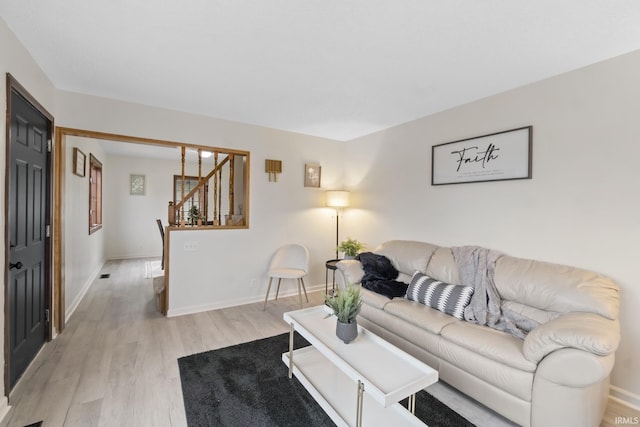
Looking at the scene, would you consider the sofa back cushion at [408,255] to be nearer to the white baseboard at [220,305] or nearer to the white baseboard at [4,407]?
the white baseboard at [220,305]

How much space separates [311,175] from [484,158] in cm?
231

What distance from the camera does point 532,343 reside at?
5.65ft

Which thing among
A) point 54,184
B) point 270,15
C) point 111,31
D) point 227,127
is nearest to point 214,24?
point 270,15

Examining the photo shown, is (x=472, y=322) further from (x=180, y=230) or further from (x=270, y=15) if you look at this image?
(x=180, y=230)

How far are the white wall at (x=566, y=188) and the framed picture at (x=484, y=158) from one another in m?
0.07

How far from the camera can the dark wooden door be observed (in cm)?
196

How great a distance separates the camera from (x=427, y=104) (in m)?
3.06

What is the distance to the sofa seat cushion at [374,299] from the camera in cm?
274

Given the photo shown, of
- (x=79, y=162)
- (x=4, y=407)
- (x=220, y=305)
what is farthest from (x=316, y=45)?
(x=79, y=162)

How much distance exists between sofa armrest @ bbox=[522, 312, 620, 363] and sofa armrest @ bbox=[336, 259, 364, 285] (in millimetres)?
1667

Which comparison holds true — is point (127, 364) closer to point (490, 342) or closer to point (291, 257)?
point (291, 257)

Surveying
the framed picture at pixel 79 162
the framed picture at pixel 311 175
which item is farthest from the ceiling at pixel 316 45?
the framed picture at pixel 311 175

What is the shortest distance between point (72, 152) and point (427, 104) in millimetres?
4108

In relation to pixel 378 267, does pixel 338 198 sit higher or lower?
higher
